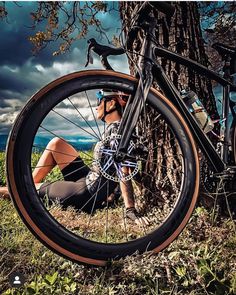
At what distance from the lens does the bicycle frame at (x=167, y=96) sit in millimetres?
1810

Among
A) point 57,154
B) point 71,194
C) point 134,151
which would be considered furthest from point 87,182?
point 134,151

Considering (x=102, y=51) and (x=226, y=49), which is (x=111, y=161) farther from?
(x=226, y=49)

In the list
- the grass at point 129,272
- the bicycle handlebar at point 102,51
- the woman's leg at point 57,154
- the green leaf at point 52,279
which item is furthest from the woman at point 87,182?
the green leaf at point 52,279

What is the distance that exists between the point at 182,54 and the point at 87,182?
1.16m

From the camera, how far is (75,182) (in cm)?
293

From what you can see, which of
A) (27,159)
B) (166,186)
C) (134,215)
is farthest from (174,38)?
(27,159)

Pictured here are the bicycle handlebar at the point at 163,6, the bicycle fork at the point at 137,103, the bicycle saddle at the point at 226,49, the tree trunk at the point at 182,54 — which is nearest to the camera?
the bicycle fork at the point at 137,103

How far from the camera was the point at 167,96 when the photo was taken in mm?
1996

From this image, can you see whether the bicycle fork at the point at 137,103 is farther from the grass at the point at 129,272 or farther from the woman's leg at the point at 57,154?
the woman's leg at the point at 57,154

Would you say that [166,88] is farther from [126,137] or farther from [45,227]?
[45,227]

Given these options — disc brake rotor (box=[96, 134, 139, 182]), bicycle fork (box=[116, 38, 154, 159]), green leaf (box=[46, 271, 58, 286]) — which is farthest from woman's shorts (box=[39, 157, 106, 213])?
green leaf (box=[46, 271, 58, 286])

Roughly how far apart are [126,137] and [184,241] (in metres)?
0.70

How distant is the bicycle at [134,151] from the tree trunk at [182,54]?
0.02 metres

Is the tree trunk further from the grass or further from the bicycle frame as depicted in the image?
the grass
